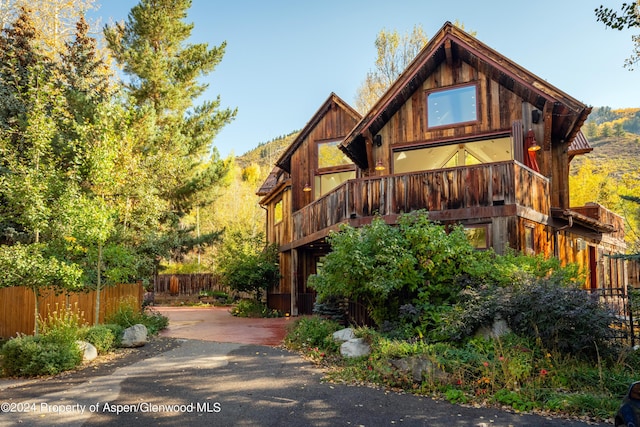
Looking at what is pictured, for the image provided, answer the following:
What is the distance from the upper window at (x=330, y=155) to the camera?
64.7ft

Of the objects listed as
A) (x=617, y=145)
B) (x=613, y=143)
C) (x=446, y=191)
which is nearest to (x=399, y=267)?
(x=446, y=191)

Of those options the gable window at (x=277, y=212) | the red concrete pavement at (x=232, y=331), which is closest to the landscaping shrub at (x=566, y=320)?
the red concrete pavement at (x=232, y=331)

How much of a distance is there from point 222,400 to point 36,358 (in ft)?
14.8

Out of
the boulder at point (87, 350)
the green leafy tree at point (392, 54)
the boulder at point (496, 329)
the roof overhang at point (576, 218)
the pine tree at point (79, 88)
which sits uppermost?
the green leafy tree at point (392, 54)

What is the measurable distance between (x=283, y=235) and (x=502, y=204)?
41.3 feet

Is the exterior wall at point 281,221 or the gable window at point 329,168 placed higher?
the gable window at point 329,168

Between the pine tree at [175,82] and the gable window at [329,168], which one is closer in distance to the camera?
the gable window at [329,168]

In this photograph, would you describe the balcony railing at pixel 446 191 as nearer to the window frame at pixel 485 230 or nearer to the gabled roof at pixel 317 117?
the window frame at pixel 485 230

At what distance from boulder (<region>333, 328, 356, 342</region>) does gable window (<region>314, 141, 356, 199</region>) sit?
9673mm

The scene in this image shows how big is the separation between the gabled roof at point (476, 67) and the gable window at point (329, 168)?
303 centimetres

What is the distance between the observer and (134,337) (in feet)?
39.7

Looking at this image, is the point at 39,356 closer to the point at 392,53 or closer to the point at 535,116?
the point at 535,116

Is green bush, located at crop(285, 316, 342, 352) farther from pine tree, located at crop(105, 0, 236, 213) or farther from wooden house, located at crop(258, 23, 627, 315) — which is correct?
pine tree, located at crop(105, 0, 236, 213)

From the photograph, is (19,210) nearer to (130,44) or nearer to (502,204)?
(502,204)
